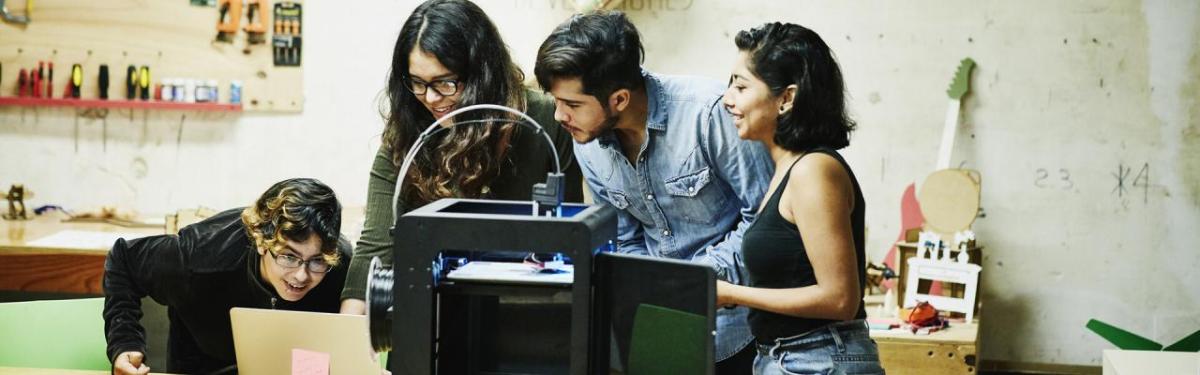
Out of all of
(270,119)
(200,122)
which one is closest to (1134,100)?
(270,119)

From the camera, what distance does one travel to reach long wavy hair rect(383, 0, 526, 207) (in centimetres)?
224

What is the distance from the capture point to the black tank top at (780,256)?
5.92 ft

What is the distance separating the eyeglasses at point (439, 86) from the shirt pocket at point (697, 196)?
1.51 feet

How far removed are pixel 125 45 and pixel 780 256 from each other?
3.11 m

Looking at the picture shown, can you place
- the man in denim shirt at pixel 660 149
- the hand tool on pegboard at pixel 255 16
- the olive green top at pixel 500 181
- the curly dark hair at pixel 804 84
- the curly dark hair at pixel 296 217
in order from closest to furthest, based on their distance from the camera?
the curly dark hair at pixel 804 84
the man in denim shirt at pixel 660 149
the olive green top at pixel 500 181
the curly dark hair at pixel 296 217
the hand tool on pegboard at pixel 255 16

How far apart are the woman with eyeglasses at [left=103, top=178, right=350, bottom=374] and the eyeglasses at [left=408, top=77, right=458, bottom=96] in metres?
0.53

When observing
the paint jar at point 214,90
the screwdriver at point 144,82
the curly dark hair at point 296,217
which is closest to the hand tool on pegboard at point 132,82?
the screwdriver at point 144,82

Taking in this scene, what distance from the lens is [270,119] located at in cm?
424

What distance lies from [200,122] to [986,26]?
9.11 ft

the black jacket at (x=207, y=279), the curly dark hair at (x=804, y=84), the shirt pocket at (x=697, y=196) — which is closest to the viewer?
the curly dark hair at (x=804, y=84)

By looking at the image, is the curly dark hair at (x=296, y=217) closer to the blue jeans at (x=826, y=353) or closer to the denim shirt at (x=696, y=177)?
the denim shirt at (x=696, y=177)

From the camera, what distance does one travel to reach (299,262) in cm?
264

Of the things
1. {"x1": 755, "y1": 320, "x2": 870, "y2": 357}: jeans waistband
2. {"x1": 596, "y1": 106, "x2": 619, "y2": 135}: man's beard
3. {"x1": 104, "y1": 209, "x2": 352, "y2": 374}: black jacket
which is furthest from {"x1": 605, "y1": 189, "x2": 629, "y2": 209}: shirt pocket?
{"x1": 104, "y1": 209, "x2": 352, "y2": 374}: black jacket

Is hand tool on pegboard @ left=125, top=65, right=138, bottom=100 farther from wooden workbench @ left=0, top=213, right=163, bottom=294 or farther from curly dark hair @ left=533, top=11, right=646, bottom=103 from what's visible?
curly dark hair @ left=533, top=11, right=646, bottom=103
